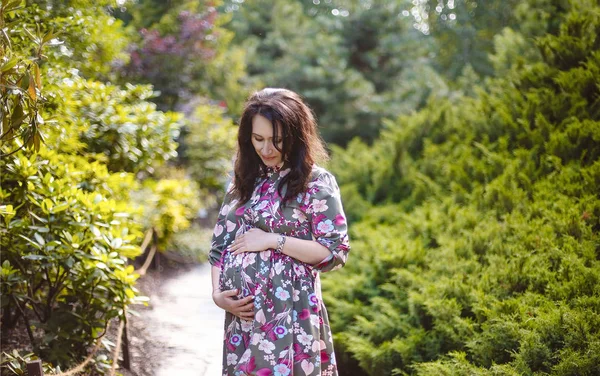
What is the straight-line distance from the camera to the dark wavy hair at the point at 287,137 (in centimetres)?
231

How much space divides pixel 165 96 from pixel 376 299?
20.5 ft

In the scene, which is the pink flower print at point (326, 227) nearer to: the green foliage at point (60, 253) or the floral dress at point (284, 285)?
the floral dress at point (284, 285)

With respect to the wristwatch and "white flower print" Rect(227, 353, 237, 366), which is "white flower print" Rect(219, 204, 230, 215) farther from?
"white flower print" Rect(227, 353, 237, 366)

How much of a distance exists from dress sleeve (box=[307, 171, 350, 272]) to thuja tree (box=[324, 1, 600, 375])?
1073 mm

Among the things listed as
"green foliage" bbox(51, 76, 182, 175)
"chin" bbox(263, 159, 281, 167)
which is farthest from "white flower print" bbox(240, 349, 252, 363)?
"green foliage" bbox(51, 76, 182, 175)

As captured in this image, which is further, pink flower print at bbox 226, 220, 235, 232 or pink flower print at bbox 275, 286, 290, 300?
pink flower print at bbox 226, 220, 235, 232

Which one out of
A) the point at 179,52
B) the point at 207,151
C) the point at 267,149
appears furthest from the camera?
the point at 179,52

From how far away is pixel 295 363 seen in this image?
7.34 ft

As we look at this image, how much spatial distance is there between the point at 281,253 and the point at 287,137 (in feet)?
1.57

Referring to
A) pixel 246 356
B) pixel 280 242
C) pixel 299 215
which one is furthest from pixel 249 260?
pixel 246 356

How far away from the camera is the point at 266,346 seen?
222cm

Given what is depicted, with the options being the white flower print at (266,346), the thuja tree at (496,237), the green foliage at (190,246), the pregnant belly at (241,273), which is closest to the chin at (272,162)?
the pregnant belly at (241,273)

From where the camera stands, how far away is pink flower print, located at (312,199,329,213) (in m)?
2.28

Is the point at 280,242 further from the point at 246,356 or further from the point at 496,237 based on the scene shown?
the point at 496,237
